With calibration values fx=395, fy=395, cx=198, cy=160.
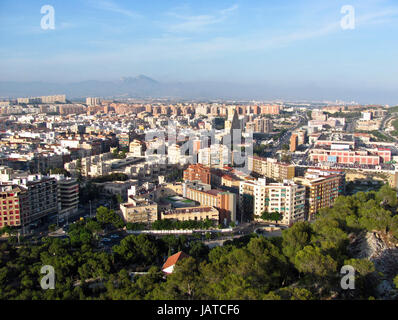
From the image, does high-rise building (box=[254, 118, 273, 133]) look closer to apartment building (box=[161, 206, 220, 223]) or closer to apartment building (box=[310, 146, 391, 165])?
apartment building (box=[310, 146, 391, 165])

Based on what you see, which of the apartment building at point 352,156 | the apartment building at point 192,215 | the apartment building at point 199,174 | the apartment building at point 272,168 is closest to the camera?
the apartment building at point 192,215

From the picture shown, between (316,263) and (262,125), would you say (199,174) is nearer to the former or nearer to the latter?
(316,263)

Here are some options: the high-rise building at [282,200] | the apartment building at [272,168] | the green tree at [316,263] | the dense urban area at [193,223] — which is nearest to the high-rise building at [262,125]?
the dense urban area at [193,223]

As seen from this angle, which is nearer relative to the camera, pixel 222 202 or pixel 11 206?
pixel 11 206

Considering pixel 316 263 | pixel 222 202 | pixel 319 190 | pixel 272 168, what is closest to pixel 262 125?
pixel 272 168

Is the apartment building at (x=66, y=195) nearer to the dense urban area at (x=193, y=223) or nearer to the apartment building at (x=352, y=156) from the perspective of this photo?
the dense urban area at (x=193, y=223)

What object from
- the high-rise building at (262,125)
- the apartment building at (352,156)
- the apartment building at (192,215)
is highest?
the high-rise building at (262,125)
